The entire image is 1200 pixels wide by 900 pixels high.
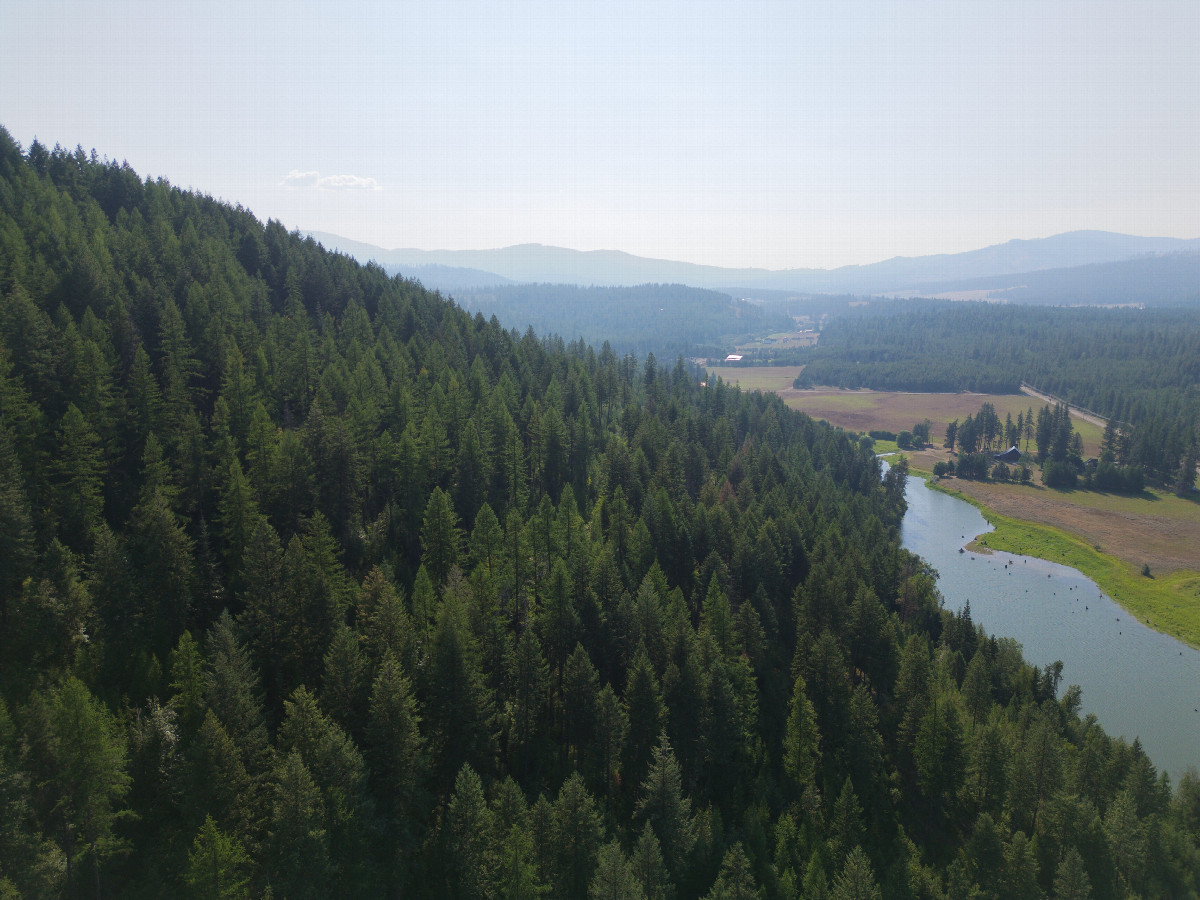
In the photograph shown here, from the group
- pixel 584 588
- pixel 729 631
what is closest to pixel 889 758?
pixel 729 631

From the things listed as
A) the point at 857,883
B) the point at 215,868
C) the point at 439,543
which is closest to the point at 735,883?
the point at 857,883

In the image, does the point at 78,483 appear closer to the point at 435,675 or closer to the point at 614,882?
the point at 435,675

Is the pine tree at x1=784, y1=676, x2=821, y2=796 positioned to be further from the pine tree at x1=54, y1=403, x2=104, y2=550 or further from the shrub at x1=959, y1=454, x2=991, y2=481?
the shrub at x1=959, y1=454, x2=991, y2=481

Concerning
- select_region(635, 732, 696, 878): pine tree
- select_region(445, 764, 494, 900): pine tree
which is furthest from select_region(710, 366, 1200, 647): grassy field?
select_region(445, 764, 494, 900): pine tree

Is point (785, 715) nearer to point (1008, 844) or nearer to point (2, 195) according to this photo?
point (1008, 844)

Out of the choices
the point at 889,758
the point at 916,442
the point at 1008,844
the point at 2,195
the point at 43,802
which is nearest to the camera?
the point at 43,802

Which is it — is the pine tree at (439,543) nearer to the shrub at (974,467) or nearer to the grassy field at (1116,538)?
the grassy field at (1116,538)

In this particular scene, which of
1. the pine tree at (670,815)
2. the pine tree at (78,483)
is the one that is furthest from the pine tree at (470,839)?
the pine tree at (78,483)

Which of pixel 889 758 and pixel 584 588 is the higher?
pixel 584 588
